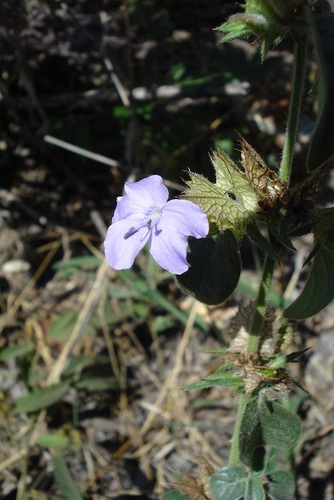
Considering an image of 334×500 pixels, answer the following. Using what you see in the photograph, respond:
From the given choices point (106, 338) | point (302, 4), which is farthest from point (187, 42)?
point (302, 4)

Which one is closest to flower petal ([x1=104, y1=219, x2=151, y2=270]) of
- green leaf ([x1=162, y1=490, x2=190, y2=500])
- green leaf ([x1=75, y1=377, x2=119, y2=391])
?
green leaf ([x1=162, y1=490, x2=190, y2=500])

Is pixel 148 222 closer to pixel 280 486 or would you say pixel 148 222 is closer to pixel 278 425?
pixel 278 425

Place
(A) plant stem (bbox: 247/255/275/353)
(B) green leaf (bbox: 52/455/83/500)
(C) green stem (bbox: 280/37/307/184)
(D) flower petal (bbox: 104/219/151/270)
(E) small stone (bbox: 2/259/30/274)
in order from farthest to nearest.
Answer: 1. (E) small stone (bbox: 2/259/30/274)
2. (B) green leaf (bbox: 52/455/83/500)
3. (A) plant stem (bbox: 247/255/275/353)
4. (D) flower petal (bbox: 104/219/151/270)
5. (C) green stem (bbox: 280/37/307/184)

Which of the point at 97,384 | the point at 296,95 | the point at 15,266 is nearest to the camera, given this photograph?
the point at 296,95

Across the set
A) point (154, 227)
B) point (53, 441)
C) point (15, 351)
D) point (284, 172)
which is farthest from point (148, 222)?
point (15, 351)

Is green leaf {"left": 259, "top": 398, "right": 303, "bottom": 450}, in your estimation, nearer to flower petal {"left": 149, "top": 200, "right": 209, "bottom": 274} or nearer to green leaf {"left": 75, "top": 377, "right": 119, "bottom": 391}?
flower petal {"left": 149, "top": 200, "right": 209, "bottom": 274}

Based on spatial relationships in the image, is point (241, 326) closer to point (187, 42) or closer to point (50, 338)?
point (50, 338)

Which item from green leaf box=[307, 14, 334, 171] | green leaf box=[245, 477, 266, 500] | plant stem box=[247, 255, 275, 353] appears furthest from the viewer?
green leaf box=[245, 477, 266, 500]
